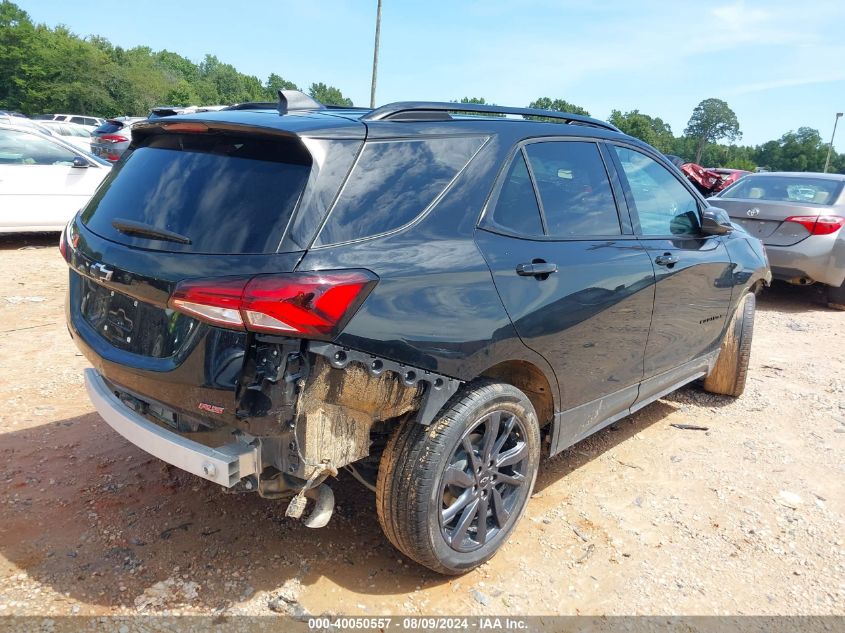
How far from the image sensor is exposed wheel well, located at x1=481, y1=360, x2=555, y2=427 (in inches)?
108

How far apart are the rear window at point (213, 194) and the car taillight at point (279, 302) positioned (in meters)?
0.14

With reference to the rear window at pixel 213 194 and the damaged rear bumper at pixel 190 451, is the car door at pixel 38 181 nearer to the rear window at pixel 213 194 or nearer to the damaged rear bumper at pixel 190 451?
the rear window at pixel 213 194

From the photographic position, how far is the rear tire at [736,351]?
181 inches

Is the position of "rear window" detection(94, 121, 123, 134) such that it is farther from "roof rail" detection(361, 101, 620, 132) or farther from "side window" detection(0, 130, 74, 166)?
"roof rail" detection(361, 101, 620, 132)

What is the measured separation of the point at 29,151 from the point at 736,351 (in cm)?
874

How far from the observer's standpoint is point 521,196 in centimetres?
281

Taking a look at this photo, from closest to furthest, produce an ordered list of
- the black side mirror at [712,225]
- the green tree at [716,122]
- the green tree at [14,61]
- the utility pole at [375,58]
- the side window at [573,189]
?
the side window at [573,189] < the black side mirror at [712,225] < the utility pole at [375,58] < the green tree at [14,61] < the green tree at [716,122]

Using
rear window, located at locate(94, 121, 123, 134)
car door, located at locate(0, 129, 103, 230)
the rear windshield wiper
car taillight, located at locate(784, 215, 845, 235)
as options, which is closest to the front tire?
the rear windshield wiper

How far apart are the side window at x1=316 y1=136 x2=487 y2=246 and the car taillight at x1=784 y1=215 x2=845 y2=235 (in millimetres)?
6633

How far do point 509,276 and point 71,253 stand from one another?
1868 mm

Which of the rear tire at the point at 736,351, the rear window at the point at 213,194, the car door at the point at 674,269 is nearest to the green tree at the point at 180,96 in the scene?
the rear tire at the point at 736,351

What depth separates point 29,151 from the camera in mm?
8562

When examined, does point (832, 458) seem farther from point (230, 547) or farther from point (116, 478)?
point (116, 478)

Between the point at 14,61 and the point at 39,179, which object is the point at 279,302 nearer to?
the point at 39,179
